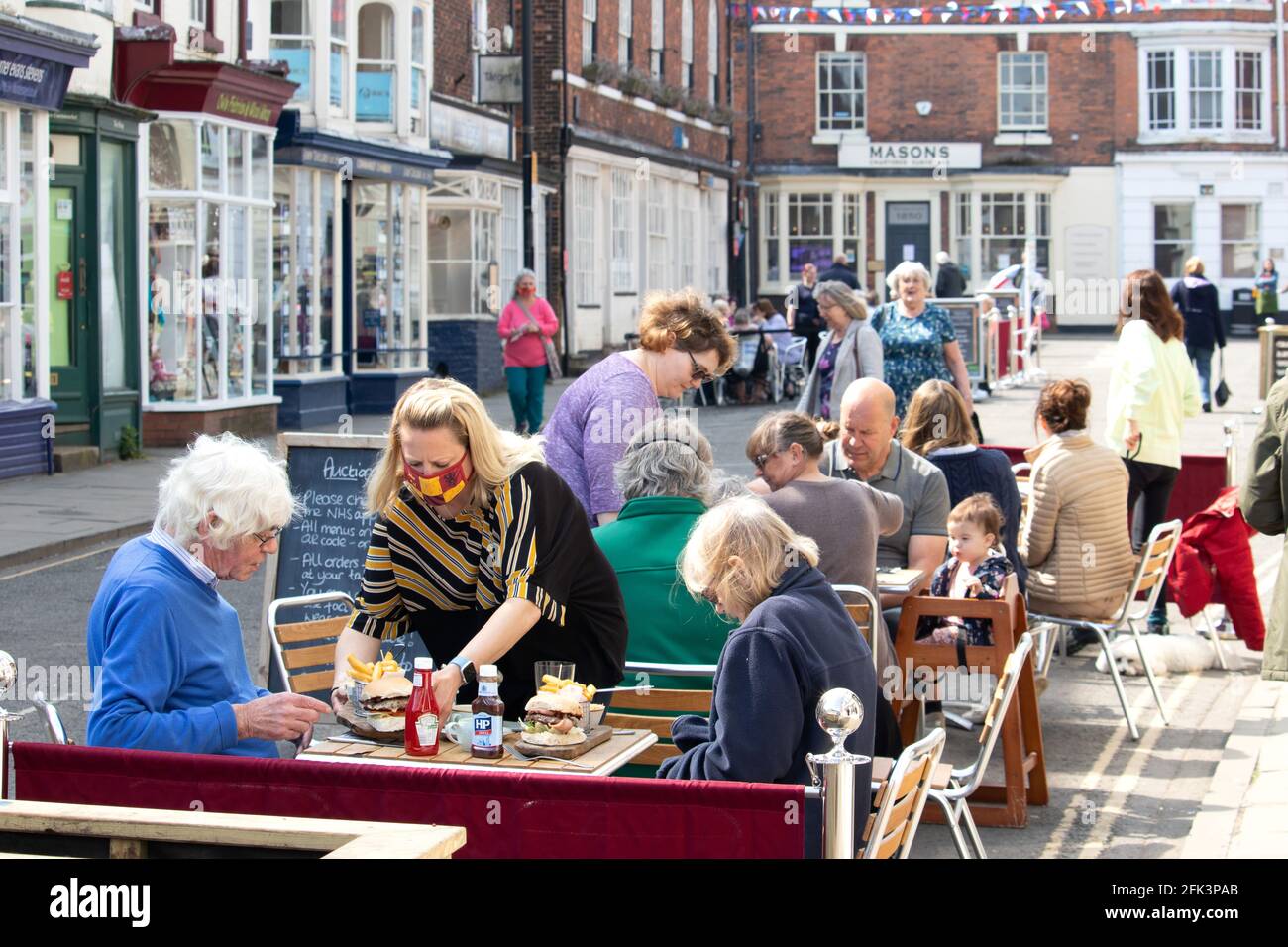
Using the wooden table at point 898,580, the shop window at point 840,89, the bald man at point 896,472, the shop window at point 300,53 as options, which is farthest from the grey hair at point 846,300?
the shop window at point 840,89

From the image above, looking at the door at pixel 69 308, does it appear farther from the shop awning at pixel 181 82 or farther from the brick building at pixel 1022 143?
the brick building at pixel 1022 143

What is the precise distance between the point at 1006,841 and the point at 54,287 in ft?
43.1

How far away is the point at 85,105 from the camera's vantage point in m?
17.1

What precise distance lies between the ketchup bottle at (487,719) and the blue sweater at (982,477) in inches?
155

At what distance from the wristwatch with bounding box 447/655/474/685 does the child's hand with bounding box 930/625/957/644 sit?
2.88 meters

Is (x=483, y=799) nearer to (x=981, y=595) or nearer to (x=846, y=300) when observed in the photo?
(x=981, y=595)

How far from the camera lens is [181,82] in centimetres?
1862

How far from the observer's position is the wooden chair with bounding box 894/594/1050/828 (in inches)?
257

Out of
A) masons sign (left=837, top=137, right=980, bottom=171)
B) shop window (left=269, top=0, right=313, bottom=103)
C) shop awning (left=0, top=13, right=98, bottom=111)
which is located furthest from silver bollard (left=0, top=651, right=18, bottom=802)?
masons sign (left=837, top=137, right=980, bottom=171)

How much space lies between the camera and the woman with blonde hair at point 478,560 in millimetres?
4762

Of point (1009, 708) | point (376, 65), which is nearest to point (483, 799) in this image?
point (1009, 708)

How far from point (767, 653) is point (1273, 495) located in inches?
117

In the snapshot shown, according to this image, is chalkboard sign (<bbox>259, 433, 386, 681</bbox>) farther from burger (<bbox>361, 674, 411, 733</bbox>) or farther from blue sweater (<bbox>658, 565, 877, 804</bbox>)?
blue sweater (<bbox>658, 565, 877, 804</bbox>)
